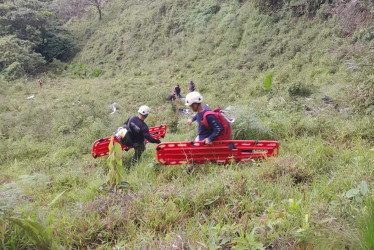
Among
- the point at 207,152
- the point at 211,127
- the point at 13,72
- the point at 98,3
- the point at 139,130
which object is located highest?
the point at 98,3

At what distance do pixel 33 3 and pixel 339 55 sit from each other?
2972cm

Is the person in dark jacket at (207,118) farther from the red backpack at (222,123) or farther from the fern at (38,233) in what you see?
the fern at (38,233)

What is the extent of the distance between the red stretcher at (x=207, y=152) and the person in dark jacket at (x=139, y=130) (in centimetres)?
80

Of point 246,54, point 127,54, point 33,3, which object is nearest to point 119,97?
point 246,54

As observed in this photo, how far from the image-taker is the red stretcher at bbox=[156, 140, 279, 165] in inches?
155

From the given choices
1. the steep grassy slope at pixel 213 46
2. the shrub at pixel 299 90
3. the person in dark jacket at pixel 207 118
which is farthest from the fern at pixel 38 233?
the steep grassy slope at pixel 213 46

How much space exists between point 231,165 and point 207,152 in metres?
0.63

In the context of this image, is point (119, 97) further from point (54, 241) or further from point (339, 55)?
point (54, 241)

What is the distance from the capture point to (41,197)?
3.52 m

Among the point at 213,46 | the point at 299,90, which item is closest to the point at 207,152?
the point at 299,90

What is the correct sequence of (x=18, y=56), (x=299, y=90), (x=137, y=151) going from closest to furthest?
(x=137, y=151), (x=299, y=90), (x=18, y=56)

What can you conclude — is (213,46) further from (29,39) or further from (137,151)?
(29,39)

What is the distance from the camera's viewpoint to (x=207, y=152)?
4.00 m

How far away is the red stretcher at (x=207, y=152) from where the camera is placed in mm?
3941
